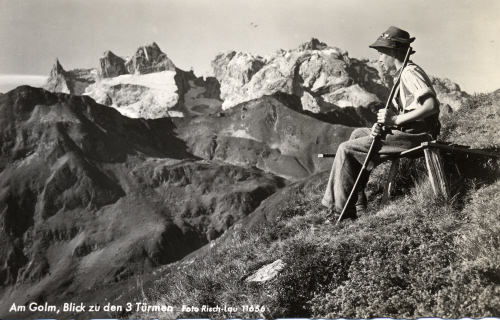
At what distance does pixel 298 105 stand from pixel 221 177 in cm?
6362

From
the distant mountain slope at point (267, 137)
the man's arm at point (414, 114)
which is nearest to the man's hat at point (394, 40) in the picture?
the man's arm at point (414, 114)

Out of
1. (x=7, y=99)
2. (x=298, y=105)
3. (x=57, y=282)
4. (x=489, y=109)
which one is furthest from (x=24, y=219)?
(x=489, y=109)

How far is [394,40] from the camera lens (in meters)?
6.32

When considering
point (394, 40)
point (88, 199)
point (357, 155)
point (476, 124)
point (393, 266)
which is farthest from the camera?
point (88, 199)

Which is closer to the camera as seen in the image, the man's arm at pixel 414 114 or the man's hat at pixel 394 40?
the man's arm at pixel 414 114

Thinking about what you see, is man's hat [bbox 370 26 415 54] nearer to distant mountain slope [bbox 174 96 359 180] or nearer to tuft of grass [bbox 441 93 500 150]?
tuft of grass [bbox 441 93 500 150]

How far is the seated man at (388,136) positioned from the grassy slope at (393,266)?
0.47 m

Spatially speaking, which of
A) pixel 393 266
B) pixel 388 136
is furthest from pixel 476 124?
pixel 393 266

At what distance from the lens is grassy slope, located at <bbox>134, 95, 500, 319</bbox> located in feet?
15.1

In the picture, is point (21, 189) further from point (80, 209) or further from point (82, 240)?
point (82, 240)

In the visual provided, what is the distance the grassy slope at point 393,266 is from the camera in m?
4.61

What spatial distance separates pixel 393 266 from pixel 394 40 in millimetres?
3037

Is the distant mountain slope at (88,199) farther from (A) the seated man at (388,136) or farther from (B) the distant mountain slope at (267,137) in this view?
(A) the seated man at (388,136)

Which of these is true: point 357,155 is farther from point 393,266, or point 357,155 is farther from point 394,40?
point 393,266
